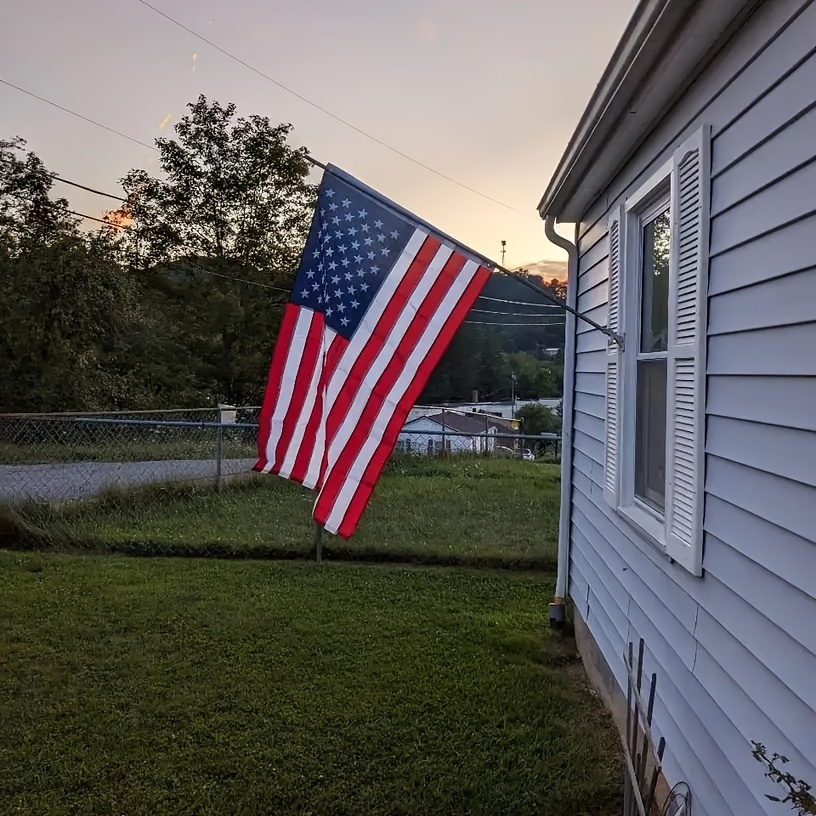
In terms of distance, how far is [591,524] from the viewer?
13.4ft

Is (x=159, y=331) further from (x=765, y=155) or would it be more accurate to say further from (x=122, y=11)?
(x=765, y=155)

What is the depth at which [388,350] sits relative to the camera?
9.32 feet

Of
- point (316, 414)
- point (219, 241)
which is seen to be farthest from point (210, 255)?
point (316, 414)

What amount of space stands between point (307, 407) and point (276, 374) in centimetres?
25

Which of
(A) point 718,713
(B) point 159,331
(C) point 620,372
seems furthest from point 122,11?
(B) point 159,331

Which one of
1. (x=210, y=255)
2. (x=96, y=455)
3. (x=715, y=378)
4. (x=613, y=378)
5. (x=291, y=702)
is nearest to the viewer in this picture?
(x=715, y=378)

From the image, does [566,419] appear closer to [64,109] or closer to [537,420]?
[64,109]

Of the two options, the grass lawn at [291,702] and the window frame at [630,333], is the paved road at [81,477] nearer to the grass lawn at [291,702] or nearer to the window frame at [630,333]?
the grass lawn at [291,702]

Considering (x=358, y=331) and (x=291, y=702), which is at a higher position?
(x=358, y=331)

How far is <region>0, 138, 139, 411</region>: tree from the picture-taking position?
50.8ft

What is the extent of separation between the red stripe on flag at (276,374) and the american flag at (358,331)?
0.02 meters

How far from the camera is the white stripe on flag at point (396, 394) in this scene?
274cm

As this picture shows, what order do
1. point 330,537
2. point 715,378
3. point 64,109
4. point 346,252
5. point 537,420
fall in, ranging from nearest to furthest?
point 715,378, point 346,252, point 330,537, point 64,109, point 537,420

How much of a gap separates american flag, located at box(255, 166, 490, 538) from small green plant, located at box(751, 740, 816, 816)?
1652mm
